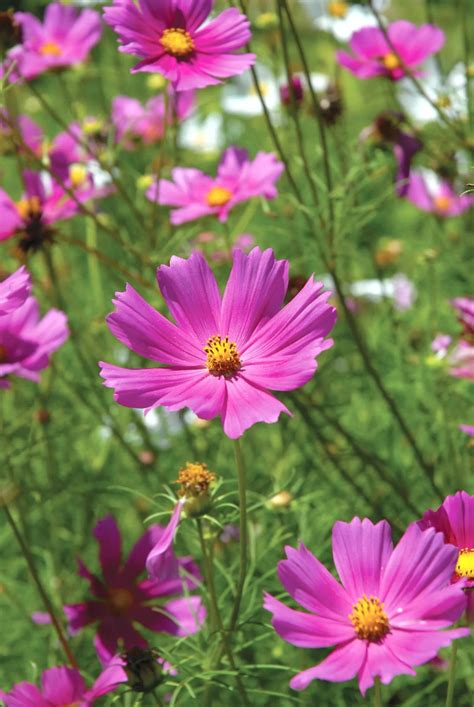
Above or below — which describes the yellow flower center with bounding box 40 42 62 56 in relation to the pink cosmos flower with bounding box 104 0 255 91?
Answer: above

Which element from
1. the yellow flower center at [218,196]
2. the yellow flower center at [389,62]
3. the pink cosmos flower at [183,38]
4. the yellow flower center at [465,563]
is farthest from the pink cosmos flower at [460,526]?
the yellow flower center at [389,62]

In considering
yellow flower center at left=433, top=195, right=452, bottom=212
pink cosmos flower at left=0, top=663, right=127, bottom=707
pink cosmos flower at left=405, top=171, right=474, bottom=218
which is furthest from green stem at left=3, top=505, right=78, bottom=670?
yellow flower center at left=433, top=195, right=452, bottom=212

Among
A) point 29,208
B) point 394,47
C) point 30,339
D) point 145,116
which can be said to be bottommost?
point 30,339

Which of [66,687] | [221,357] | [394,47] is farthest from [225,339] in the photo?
[394,47]

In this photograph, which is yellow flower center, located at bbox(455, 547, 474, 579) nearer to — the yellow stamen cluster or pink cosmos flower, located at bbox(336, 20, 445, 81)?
the yellow stamen cluster

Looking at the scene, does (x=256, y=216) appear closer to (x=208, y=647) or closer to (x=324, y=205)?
(x=324, y=205)

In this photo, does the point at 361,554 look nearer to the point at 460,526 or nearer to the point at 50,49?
the point at 460,526
